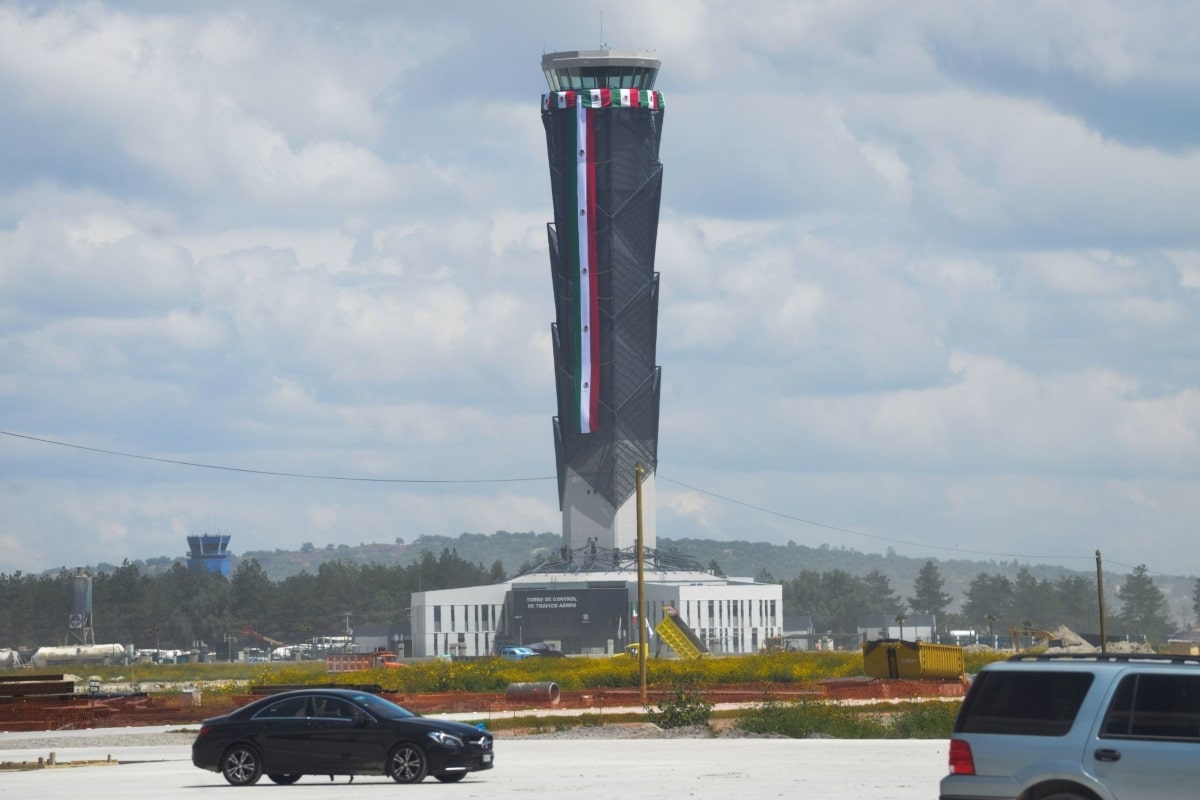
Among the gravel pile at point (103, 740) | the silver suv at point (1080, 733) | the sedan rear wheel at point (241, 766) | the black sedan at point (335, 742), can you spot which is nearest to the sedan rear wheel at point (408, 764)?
the black sedan at point (335, 742)

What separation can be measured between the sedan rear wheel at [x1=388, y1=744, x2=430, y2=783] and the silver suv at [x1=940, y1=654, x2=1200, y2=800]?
1334 cm

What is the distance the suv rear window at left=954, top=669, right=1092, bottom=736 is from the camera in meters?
18.5

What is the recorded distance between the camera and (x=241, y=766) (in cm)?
3083

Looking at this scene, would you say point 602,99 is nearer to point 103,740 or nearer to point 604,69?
point 604,69

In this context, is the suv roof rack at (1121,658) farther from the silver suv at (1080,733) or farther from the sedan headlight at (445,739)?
the sedan headlight at (445,739)

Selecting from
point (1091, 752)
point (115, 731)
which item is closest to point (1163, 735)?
point (1091, 752)

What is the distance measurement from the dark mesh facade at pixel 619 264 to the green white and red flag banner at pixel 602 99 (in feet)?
1.74

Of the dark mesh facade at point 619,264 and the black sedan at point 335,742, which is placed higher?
the dark mesh facade at point 619,264

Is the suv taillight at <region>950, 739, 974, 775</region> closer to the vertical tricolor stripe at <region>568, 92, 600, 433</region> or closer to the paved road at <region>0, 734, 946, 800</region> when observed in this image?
the paved road at <region>0, 734, 946, 800</region>

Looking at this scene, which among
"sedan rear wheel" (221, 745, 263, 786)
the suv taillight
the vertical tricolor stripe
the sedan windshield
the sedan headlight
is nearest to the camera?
the suv taillight

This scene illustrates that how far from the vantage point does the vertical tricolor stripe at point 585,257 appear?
144500 mm

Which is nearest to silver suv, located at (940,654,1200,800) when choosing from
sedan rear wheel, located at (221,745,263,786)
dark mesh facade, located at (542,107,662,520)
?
sedan rear wheel, located at (221,745,263,786)

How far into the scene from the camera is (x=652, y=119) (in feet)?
480

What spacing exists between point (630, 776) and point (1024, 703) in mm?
13217
